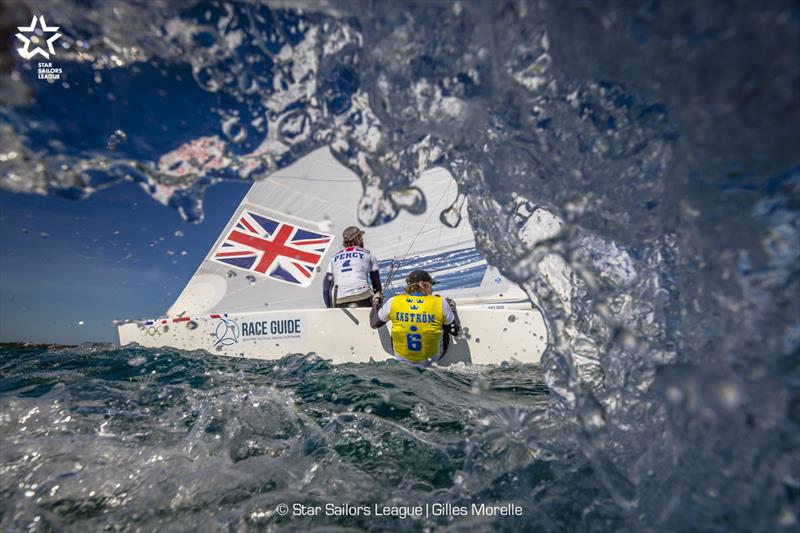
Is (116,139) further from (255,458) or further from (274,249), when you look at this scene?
(274,249)

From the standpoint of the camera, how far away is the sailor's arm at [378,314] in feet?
11.5

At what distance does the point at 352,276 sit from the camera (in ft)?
13.8

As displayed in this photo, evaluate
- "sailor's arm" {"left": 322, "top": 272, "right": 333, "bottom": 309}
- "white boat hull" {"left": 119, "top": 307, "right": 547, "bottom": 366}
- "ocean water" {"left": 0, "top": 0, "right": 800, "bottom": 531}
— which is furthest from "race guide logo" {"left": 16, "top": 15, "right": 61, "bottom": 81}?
"sailor's arm" {"left": 322, "top": 272, "right": 333, "bottom": 309}

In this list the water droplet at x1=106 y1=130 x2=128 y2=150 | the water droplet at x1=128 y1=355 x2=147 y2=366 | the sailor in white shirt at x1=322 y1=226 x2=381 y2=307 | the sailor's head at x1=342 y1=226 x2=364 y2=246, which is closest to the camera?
the water droplet at x1=106 y1=130 x2=128 y2=150

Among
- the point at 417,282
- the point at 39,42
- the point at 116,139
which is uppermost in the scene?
the point at 39,42

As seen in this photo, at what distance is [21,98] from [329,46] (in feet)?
3.02

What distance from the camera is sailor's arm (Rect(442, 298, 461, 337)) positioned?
11.2ft

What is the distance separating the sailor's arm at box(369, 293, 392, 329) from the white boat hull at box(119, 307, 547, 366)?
0.24 meters

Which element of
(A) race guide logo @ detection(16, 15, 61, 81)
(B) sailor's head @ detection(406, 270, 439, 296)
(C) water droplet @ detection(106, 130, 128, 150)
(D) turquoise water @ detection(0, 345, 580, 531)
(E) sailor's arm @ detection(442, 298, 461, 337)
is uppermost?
(A) race guide logo @ detection(16, 15, 61, 81)

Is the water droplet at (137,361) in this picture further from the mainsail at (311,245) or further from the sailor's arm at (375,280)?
the mainsail at (311,245)

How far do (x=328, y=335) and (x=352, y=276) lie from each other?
65cm

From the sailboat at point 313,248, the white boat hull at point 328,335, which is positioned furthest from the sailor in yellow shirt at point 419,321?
the sailboat at point 313,248

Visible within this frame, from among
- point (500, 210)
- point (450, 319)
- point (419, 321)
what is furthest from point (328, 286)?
point (500, 210)

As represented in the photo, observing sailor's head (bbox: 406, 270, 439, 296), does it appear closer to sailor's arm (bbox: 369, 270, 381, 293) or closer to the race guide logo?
sailor's arm (bbox: 369, 270, 381, 293)
